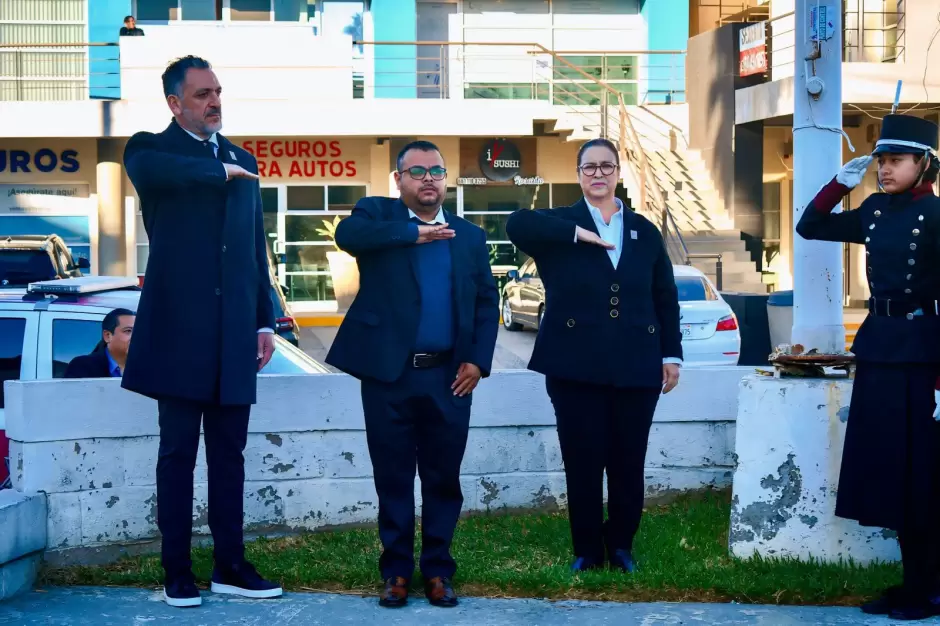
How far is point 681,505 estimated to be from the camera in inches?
272

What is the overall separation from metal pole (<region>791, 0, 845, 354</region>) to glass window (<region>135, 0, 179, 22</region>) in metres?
24.8

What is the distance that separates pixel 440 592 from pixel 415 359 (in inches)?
38.0

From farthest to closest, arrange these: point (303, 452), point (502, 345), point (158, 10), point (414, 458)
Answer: point (158, 10), point (502, 345), point (303, 452), point (414, 458)

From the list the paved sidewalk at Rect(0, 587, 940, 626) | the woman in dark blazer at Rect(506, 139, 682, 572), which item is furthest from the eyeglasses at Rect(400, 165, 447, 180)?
the paved sidewalk at Rect(0, 587, 940, 626)

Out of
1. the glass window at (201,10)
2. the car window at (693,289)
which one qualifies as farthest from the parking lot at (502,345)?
the glass window at (201,10)

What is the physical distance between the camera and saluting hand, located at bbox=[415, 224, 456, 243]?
5305 millimetres

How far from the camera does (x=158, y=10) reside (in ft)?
95.6

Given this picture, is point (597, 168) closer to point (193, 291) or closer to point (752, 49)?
point (193, 291)

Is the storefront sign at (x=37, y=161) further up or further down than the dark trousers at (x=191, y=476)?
further up

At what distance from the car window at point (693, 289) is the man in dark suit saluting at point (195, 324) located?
1059 centimetres

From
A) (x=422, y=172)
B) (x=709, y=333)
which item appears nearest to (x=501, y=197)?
(x=709, y=333)

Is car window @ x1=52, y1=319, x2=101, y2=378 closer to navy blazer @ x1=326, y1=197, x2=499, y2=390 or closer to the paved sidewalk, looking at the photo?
the paved sidewalk

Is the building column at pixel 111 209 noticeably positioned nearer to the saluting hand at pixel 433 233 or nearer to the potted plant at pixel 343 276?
the potted plant at pixel 343 276

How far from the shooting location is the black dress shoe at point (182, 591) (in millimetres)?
5309
